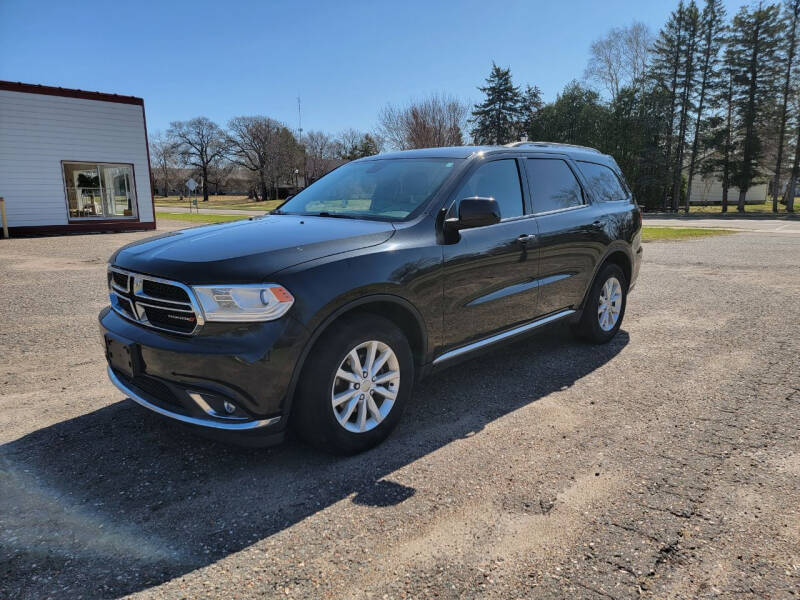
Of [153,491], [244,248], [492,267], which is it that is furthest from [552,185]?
[153,491]

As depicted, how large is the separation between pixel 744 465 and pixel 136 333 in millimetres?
3576

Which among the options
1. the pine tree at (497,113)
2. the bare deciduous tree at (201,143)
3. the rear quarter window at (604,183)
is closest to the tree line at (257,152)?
the bare deciduous tree at (201,143)

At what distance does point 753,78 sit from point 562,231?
46836mm

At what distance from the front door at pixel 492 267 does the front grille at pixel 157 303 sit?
160 cm

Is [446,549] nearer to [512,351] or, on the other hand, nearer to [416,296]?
[416,296]

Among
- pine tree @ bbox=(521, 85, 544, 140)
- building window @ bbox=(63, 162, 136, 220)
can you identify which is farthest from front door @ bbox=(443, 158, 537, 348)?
pine tree @ bbox=(521, 85, 544, 140)

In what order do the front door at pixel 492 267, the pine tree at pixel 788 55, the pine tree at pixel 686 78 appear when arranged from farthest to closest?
1. the pine tree at pixel 686 78
2. the pine tree at pixel 788 55
3. the front door at pixel 492 267

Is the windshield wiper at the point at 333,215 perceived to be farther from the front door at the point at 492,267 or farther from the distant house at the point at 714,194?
the distant house at the point at 714,194

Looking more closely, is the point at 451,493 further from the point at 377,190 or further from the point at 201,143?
the point at 201,143

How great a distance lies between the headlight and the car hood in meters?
0.05

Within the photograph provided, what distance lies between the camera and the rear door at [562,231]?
4.46m

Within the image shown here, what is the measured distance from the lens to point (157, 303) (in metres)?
2.92

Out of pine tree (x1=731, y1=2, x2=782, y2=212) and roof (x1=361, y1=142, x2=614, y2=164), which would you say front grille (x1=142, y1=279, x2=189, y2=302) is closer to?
roof (x1=361, y1=142, x2=614, y2=164)

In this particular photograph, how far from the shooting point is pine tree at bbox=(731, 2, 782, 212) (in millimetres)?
39812
